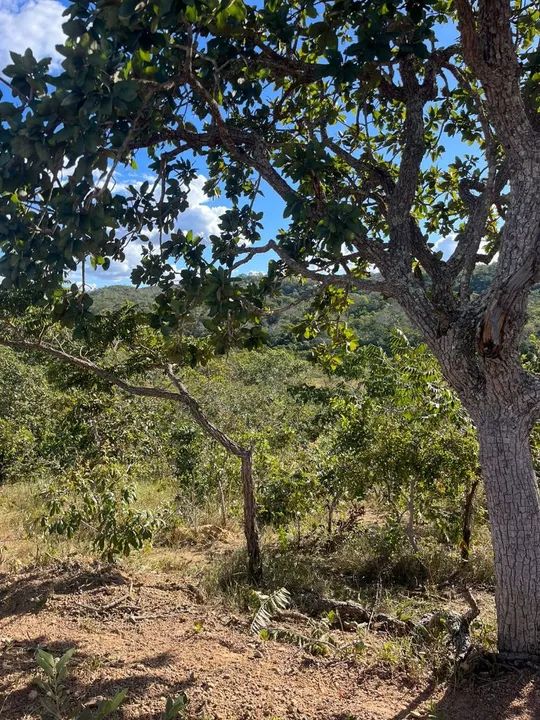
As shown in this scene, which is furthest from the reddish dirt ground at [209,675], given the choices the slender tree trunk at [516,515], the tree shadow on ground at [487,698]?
the slender tree trunk at [516,515]

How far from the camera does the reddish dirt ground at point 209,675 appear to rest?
8.91 ft

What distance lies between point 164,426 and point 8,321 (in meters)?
5.62

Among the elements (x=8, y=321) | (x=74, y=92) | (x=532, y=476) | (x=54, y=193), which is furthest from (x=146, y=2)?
(x=8, y=321)

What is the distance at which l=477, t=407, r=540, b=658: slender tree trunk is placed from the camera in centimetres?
294

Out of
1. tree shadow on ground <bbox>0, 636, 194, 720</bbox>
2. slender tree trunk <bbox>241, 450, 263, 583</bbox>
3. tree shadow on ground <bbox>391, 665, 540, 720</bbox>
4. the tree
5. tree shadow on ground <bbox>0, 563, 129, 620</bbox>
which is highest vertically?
the tree

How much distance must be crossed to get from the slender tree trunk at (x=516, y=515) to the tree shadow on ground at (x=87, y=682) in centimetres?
196

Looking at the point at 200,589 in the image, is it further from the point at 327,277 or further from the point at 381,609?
the point at 327,277

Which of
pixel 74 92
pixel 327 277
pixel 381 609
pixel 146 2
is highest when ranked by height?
pixel 146 2

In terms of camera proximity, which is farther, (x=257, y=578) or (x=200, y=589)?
(x=257, y=578)

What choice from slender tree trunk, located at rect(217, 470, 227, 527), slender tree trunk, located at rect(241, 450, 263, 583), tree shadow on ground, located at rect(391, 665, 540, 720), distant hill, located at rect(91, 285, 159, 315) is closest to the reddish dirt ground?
tree shadow on ground, located at rect(391, 665, 540, 720)

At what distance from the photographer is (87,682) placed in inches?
115

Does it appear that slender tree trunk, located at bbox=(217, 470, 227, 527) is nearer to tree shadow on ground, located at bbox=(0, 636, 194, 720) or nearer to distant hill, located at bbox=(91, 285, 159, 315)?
distant hill, located at bbox=(91, 285, 159, 315)

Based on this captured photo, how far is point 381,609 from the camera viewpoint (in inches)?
166

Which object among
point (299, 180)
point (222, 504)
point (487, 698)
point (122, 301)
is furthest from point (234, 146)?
point (222, 504)
